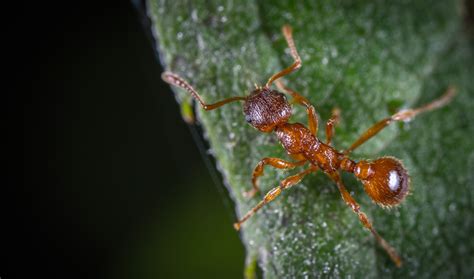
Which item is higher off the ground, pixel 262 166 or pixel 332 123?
pixel 332 123

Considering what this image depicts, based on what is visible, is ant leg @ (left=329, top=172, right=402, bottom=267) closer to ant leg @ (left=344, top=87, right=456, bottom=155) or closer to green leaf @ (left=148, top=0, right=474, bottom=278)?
green leaf @ (left=148, top=0, right=474, bottom=278)

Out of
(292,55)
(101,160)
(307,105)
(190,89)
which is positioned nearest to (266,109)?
(307,105)

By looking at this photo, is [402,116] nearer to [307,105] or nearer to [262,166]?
[307,105]

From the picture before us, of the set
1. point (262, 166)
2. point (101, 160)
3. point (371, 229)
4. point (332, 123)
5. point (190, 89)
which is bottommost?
point (371, 229)

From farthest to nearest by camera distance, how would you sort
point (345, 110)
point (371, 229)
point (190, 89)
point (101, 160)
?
point (101, 160)
point (345, 110)
point (371, 229)
point (190, 89)

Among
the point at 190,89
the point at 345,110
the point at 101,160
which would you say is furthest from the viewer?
the point at 101,160

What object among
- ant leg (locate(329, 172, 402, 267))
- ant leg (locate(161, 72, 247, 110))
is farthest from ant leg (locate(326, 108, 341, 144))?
ant leg (locate(161, 72, 247, 110))

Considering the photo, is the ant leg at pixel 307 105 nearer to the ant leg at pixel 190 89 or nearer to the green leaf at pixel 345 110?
the green leaf at pixel 345 110
